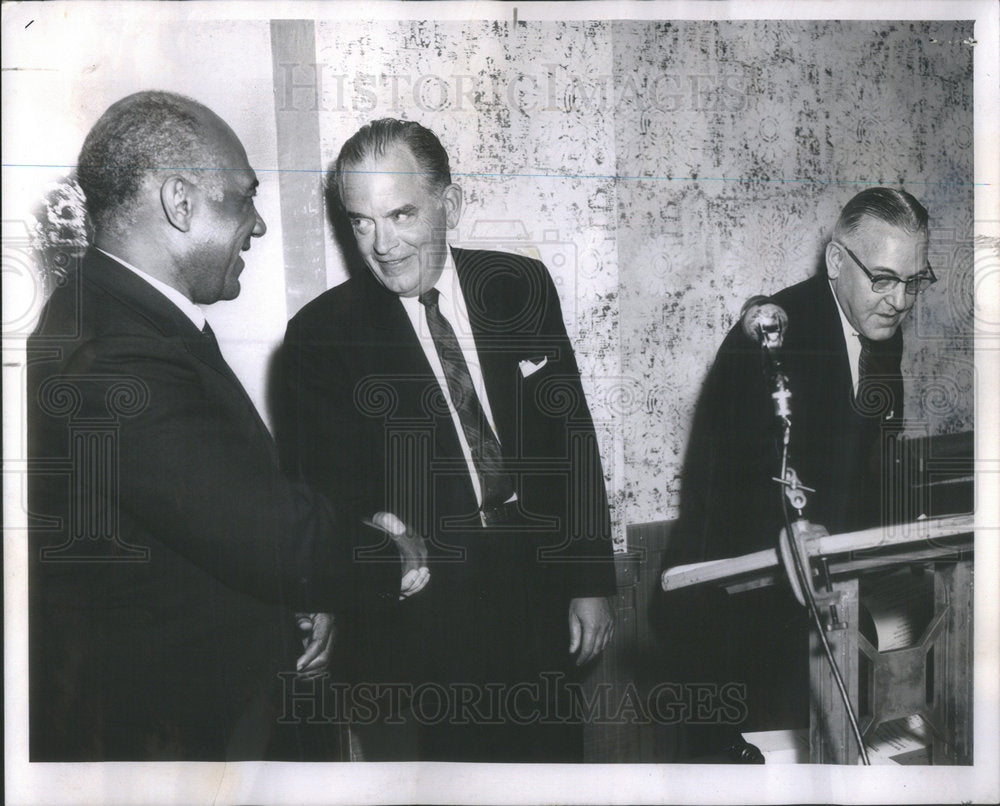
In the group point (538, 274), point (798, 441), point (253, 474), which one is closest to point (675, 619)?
point (798, 441)

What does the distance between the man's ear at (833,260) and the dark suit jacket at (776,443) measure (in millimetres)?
20

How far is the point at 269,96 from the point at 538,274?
0.61m

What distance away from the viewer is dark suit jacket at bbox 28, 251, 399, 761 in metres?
1.60

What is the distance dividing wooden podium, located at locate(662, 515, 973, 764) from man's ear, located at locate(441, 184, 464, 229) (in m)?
0.78

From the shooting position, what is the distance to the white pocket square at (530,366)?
1.65 meters

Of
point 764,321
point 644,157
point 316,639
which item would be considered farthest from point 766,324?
point 316,639

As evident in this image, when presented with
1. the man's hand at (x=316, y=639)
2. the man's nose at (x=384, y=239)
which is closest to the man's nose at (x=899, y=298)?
the man's nose at (x=384, y=239)

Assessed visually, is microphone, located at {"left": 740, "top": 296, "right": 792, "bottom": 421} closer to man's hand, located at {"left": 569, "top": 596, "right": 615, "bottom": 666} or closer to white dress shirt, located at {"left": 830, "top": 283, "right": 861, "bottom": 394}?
white dress shirt, located at {"left": 830, "top": 283, "right": 861, "bottom": 394}

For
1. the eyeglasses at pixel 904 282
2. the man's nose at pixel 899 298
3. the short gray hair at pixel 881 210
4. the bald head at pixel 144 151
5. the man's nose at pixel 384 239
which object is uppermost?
the bald head at pixel 144 151

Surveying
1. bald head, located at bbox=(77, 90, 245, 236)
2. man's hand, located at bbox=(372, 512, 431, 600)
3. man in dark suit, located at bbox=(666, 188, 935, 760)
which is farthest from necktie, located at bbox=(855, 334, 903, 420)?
bald head, located at bbox=(77, 90, 245, 236)

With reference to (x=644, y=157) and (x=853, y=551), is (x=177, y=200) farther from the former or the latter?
(x=853, y=551)

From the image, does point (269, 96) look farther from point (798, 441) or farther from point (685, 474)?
point (798, 441)

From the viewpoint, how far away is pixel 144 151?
1628mm

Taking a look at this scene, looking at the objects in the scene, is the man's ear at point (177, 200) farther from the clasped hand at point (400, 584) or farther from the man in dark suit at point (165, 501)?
the clasped hand at point (400, 584)
